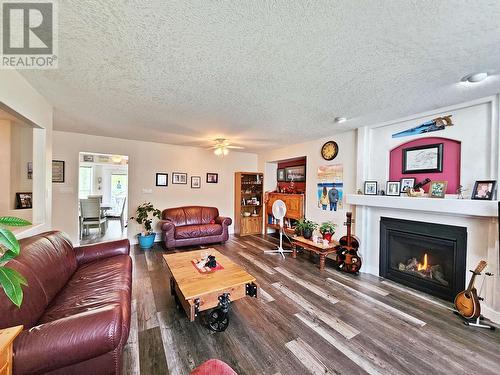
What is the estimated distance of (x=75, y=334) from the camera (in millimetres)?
1117

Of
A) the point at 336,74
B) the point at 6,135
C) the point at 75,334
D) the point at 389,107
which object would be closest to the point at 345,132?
the point at 389,107

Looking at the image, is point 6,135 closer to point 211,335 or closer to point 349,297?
point 211,335

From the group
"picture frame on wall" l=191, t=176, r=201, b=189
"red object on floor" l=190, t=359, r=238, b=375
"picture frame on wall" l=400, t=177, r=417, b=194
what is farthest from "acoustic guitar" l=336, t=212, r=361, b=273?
"picture frame on wall" l=191, t=176, r=201, b=189

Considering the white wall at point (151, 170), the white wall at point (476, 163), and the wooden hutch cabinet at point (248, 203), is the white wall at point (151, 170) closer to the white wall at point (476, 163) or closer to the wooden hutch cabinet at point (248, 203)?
the wooden hutch cabinet at point (248, 203)

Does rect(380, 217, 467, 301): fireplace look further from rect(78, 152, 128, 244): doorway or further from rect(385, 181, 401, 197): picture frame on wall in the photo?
rect(78, 152, 128, 244): doorway

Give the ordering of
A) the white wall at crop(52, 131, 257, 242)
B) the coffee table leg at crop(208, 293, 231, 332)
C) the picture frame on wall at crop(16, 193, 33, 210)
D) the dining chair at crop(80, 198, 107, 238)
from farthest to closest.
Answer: the dining chair at crop(80, 198, 107, 238) < the white wall at crop(52, 131, 257, 242) < the picture frame on wall at crop(16, 193, 33, 210) < the coffee table leg at crop(208, 293, 231, 332)

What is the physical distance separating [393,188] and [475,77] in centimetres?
159

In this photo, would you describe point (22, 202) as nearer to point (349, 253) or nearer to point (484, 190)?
point (349, 253)

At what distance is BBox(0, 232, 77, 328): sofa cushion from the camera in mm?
1201

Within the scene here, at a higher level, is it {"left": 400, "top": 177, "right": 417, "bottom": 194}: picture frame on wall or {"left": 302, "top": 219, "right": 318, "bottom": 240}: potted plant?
{"left": 400, "top": 177, "right": 417, "bottom": 194}: picture frame on wall

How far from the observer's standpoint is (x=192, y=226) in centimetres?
481

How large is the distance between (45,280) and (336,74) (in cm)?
305

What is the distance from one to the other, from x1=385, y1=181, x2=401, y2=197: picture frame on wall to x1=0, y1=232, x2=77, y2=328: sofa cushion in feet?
13.3

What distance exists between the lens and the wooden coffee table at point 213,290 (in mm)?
1827
